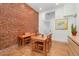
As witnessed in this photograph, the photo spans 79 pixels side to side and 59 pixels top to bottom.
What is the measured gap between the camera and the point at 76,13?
223cm

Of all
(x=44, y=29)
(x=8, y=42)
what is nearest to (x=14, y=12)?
(x=8, y=42)

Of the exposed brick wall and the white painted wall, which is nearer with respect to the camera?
the white painted wall

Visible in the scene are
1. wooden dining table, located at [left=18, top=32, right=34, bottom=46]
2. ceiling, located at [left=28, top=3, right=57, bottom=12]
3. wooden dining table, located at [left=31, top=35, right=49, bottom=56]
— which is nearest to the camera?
ceiling, located at [left=28, top=3, right=57, bottom=12]

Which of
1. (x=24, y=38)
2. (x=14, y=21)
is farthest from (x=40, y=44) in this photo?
(x=14, y=21)

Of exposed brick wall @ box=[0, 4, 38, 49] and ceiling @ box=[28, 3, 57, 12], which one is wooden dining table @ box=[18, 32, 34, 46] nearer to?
exposed brick wall @ box=[0, 4, 38, 49]

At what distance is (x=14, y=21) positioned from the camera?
332 cm

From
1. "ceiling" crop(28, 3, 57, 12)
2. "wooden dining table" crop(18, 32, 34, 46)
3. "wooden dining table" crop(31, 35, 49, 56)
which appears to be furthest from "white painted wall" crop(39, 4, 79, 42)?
"wooden dining table" crop(31, 35, 49, 56)

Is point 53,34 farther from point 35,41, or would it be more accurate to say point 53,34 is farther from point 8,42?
point 8,42

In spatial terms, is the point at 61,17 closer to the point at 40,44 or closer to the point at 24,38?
the point at 24,38

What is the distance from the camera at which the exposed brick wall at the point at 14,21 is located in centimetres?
276

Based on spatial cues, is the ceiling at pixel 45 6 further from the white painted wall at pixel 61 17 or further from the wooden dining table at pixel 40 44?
the wooden dining table at pixel 40 44

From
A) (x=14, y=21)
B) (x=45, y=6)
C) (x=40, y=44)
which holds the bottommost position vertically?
(x=40, y=44)

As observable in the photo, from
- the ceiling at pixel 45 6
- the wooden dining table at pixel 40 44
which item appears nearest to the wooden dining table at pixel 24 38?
the wooden dining table at pixel 40 44

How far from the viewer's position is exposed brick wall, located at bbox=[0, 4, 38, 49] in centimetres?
276
